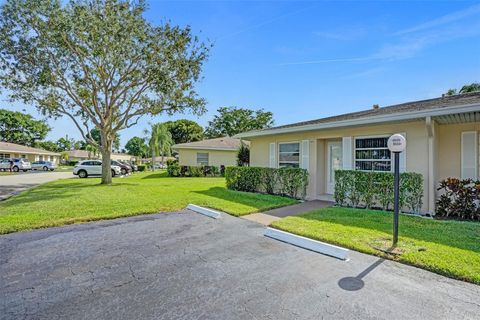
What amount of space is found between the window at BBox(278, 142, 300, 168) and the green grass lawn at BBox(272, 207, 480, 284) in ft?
13.0

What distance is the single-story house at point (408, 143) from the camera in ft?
23.8

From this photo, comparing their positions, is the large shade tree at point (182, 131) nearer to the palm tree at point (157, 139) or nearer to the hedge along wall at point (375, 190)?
the palm tree at point (157, 139)

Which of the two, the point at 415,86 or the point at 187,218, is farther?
the point at 415,86

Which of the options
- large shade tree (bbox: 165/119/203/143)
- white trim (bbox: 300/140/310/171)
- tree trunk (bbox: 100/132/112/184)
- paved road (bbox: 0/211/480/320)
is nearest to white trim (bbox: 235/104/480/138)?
white trim (bbox: 300/140/310/171)

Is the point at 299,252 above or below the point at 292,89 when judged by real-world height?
below

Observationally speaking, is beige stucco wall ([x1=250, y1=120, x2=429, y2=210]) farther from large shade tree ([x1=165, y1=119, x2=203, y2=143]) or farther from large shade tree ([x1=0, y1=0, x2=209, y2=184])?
large shade tree ([x1=165, y1=119, x2=203, y2=143])

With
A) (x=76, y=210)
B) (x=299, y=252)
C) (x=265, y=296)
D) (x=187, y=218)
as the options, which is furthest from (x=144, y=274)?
(x=76, y=210)

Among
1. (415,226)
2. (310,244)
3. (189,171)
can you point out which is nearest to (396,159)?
(310,244)

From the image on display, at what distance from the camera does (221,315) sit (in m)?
2.64

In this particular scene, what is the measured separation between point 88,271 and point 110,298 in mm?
984

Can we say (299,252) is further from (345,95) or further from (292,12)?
(345,95)

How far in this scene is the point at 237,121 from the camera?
45906 millimetres

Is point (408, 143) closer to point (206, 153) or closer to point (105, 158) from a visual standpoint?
point (105, 158)

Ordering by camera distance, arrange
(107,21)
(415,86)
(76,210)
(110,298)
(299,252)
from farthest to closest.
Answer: (415,86), (107,21), (76,210), (299,252), (110,298)
